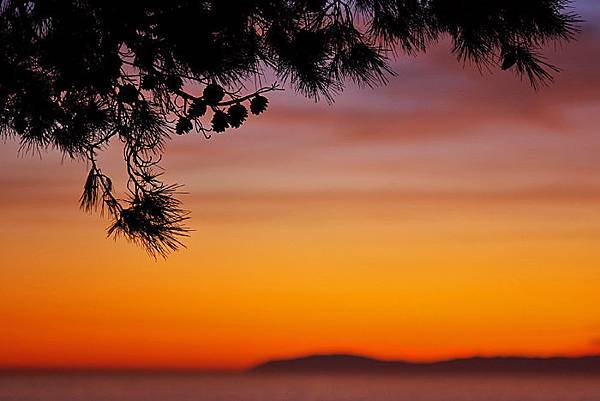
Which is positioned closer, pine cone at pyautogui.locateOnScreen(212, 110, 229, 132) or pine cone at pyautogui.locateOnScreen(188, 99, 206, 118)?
pine cone at pyautogui.locateOnScreen(212, 110, 229, 132)

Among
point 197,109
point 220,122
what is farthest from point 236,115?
point 197,109

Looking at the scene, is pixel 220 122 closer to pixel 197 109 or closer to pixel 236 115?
pixel 236 115

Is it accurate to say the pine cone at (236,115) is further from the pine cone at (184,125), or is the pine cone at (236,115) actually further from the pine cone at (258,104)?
the pine cone at (184,125)

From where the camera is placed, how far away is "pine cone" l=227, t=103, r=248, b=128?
13.2 ft

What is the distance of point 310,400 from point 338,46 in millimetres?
52744

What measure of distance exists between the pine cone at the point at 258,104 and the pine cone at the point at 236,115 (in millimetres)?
34

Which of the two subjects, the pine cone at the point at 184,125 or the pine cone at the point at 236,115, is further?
the pine cone at the point at 184,125

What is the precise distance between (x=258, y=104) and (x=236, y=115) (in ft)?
0.32

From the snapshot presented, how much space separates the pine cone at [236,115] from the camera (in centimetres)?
402

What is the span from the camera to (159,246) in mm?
4566

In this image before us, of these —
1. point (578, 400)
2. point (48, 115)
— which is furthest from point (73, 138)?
point (578, 400)

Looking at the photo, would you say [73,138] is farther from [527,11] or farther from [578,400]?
[578,400]

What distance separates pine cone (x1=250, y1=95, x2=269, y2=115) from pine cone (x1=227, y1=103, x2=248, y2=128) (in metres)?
0.03

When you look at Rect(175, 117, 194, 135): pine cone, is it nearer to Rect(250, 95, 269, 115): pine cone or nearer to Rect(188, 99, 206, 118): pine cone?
Rect(188, 99, 206, 118): pine cone
